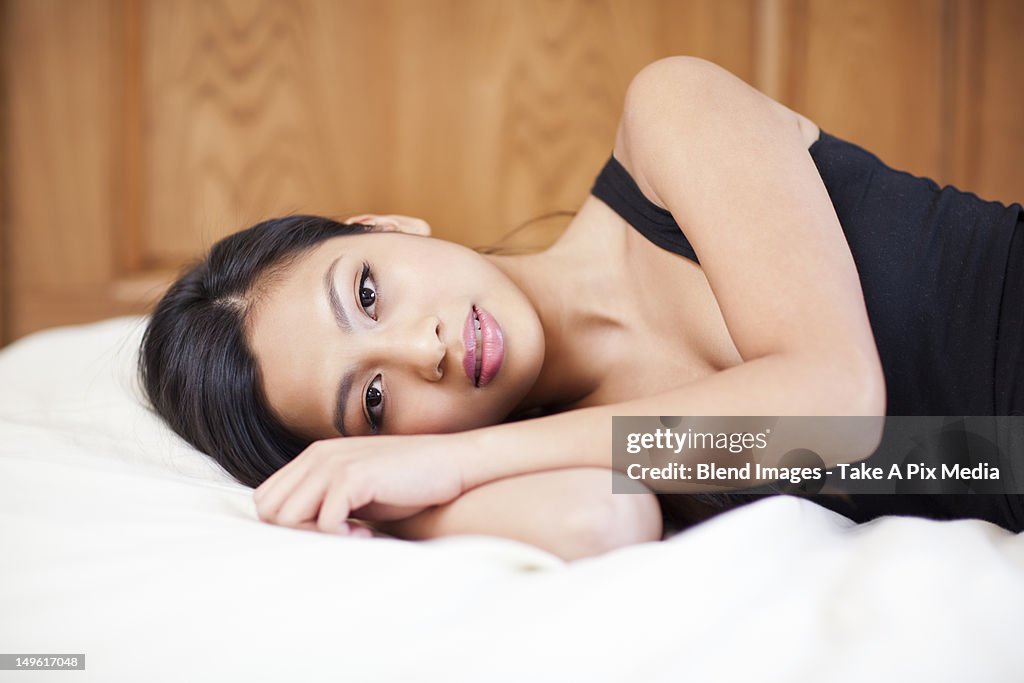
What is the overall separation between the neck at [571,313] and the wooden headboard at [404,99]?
745 millimetres

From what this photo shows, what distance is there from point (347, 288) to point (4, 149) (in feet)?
4.63

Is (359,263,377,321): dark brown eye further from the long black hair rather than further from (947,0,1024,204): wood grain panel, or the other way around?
(947,0,1024,204): wood grain panel

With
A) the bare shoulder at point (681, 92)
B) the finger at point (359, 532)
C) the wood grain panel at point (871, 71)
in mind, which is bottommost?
the finger at point (359, 532)

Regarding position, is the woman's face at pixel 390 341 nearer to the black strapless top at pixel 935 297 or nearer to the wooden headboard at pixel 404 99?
the black strapless top at pixel 935 297

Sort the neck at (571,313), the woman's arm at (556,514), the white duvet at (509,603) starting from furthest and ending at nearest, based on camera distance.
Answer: the neck at (571,313) → the woman's arm at (556,514) → the white duvet at (509,603)

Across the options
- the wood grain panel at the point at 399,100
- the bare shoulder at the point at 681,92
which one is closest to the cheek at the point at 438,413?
the bare shoulder at the point at 681,92

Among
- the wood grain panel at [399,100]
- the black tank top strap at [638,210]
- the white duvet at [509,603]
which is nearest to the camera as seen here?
the white duvet at [509,603]

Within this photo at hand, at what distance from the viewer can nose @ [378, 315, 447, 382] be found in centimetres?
87

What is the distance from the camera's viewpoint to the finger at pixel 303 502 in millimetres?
→ 692

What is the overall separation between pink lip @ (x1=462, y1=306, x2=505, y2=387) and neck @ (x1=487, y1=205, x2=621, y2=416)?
0.19 m

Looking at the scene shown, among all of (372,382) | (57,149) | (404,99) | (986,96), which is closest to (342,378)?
(372,382)

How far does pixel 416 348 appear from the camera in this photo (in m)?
0.87

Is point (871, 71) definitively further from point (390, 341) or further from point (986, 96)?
point (390, 341)

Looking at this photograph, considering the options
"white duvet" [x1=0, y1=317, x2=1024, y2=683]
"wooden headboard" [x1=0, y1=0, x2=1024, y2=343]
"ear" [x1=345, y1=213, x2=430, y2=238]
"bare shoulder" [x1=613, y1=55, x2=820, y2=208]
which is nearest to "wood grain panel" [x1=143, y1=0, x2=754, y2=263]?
"wooden headboard" [x1=0, y1=0, x2=1024, y2=343]
